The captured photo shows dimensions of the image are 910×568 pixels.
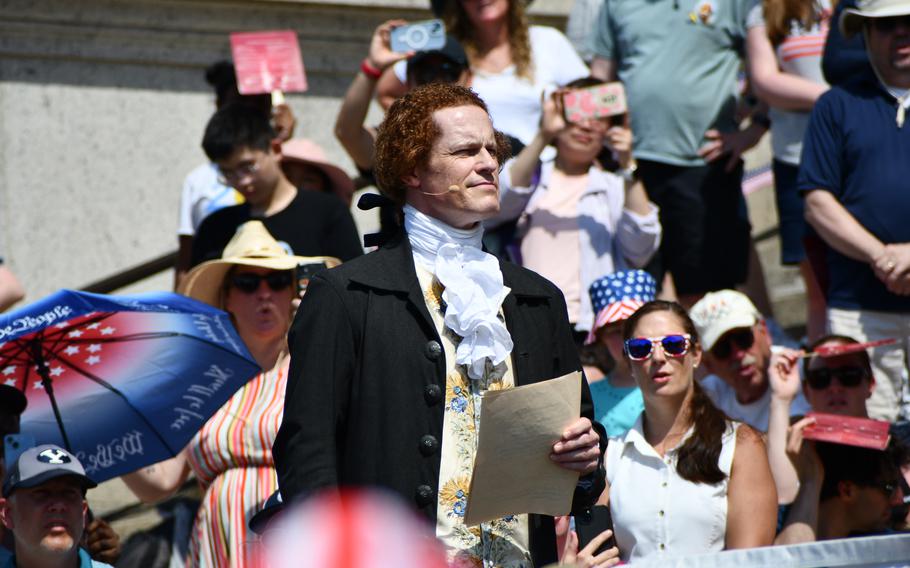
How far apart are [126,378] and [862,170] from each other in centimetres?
306

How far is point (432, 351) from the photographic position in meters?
3.99

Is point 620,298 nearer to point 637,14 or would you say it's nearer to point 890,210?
point 890,210

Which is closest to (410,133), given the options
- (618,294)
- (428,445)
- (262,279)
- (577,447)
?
(428,445)

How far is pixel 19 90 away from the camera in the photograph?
9.30 metres

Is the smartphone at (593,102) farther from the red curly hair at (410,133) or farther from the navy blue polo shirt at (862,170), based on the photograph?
the red curly hair at (410,133)

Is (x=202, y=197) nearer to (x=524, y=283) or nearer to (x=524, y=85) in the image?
(x=524, y=85)

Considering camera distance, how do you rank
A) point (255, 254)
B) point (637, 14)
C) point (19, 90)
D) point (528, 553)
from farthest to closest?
point (19, 90), point (637, 14), point (255, 254), point (528, 553)

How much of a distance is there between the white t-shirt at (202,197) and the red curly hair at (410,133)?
3534 mm

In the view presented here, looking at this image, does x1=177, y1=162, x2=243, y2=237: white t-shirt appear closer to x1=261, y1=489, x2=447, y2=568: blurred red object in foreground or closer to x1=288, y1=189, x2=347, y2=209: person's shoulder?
x1=288, y1=189, x2=347, y2=209: person's shoulder

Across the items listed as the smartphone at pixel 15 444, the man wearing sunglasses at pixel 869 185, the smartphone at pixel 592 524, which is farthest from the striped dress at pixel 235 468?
the man wearing sunglasses at pixel 869 185

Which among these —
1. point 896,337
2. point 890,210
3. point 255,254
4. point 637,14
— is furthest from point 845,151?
point 255,254

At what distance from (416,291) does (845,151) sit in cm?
313

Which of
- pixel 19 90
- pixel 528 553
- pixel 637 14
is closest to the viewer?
pixel 528 553

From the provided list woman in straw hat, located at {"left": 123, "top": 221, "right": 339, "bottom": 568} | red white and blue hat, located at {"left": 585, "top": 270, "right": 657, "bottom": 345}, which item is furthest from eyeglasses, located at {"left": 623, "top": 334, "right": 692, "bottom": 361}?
woman in straw hat, located at {"left": 123, "top": 221, "right": 339, "bottom": 568}
